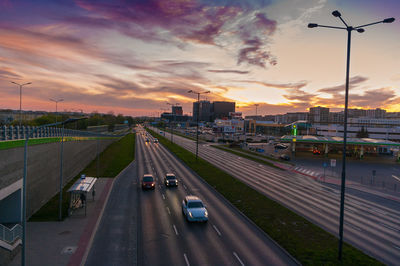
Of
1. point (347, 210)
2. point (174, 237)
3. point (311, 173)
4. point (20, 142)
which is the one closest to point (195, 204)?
point (174, 237)

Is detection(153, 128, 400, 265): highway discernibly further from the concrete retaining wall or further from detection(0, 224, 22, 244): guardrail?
the concrete retaining wall

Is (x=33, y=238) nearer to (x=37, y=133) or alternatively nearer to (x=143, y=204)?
(x=143, y=204)

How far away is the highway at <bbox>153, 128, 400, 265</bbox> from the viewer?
54.0 feet

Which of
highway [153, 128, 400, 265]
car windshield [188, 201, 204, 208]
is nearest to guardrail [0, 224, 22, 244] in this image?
car windshield [188, 201, 204, 208]

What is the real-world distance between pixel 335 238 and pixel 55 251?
60.9 ft

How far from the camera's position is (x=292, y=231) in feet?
57.4

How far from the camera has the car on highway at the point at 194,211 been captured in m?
18.8

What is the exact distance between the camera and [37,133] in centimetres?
2259

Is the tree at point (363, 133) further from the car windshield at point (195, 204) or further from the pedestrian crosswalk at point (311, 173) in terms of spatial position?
the car windshield at point (195, 204)

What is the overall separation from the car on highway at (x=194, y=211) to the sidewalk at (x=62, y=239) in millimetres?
7092

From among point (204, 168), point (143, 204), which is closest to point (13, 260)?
point (143, 204)

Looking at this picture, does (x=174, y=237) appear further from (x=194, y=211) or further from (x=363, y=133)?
(x=363, y=133)

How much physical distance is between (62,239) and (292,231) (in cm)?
1625

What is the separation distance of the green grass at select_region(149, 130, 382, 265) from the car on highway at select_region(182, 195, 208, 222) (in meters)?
4.25
